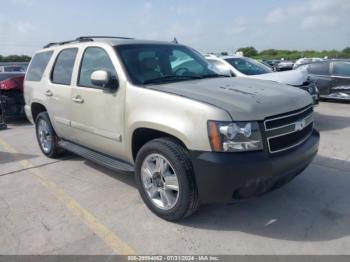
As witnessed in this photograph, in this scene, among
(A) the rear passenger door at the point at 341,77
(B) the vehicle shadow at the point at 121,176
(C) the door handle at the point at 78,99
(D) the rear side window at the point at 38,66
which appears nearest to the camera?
(C) the door handle at the point at 78,99

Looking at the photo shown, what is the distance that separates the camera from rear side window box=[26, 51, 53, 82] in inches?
221

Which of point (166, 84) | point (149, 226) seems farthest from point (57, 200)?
point (166, 84)

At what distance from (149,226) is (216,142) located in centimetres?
120

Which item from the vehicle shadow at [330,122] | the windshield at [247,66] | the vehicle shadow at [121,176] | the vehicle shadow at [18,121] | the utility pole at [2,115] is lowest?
the vehicle shadow at [18,121]

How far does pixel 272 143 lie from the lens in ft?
10.1

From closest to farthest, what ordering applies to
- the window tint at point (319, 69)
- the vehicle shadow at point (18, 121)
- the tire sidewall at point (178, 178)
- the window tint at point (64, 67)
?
the tire sidewall at point (178, 178)
the window tint at point (64, 67)
the vehicle shadow at point (18, 121)
the window tint at point (319, 69)

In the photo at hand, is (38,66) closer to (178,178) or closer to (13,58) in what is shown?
(178,178)

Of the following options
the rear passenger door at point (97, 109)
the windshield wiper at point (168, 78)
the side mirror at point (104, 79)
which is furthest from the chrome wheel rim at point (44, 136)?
the windshield wiper at point (168, 78)

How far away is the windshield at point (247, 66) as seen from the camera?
8754 mm

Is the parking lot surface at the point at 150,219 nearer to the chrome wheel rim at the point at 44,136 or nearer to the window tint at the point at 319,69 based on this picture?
the chrome wheel rim at the point at 44,136

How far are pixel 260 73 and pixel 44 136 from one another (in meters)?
5.54

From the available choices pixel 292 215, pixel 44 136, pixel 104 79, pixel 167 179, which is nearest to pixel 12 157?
pixel 44 136

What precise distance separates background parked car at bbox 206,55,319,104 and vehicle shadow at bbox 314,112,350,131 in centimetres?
59

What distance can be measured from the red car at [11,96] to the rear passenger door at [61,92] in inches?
188
